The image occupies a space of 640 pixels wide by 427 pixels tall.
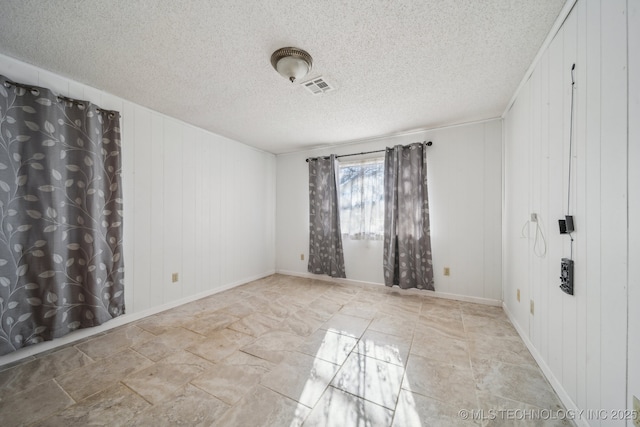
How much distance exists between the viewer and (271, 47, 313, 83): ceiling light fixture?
1.65m

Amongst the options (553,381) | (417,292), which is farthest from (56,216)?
(417,292)

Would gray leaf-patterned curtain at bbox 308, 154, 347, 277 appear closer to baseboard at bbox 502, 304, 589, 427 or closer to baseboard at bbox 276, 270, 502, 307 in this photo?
baseboard at bbox 276, 270, 502, 307

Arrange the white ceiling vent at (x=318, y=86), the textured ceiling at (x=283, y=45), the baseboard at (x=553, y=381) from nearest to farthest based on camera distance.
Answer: the baseboard at (x=553, y=381) → the textured ceiling at (x=283, y=45) → the white ceiling vent at (x=318, y=86)

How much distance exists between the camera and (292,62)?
170 cm

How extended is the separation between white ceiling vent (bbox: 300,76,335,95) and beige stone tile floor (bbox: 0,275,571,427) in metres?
2.36

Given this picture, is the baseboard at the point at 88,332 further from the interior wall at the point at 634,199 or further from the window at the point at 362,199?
the interior wall at the point at 634,199

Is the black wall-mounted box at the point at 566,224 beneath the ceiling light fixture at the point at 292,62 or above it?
beneath

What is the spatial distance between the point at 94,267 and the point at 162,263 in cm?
68

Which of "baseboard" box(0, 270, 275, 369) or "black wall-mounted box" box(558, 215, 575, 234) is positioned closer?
"black wall-mounted box" box(558, 215, 575, 234)

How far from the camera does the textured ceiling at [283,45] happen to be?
134 cm

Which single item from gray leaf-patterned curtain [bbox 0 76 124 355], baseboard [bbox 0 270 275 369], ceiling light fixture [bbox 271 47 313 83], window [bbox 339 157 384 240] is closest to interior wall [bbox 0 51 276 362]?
baseboard [bbox 0 270 275 369]

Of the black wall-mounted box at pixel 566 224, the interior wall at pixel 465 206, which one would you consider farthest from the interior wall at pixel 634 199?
the interior wall at pixel 465 206

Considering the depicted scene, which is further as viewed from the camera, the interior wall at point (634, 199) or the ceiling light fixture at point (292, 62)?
the ceiling light fixture at point (292, 62)

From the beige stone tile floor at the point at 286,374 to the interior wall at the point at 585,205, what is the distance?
0.36 meters
